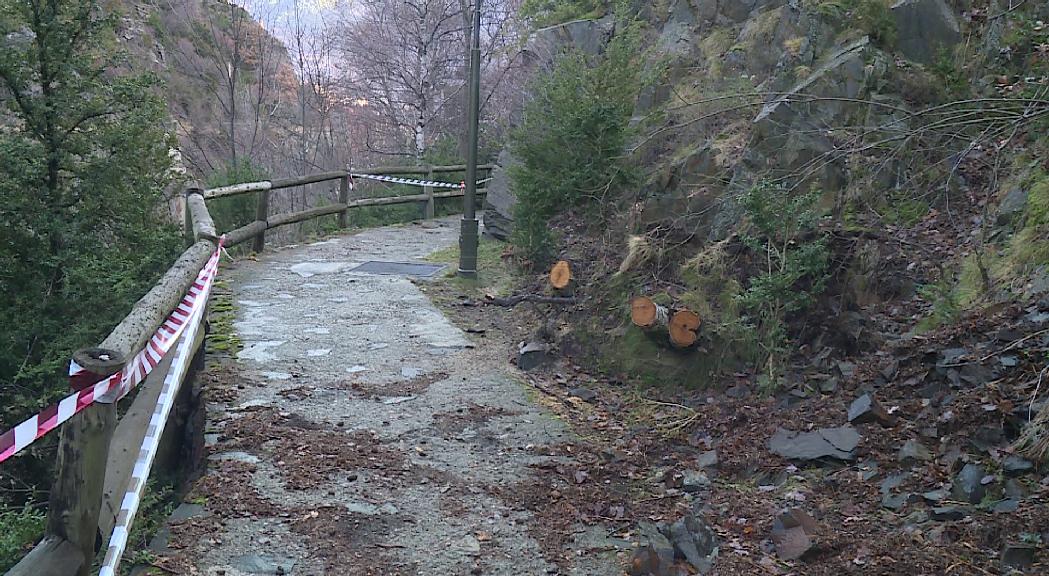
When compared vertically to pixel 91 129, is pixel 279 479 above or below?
below

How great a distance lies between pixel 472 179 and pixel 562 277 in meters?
2.57

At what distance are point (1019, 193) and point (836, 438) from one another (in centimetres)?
275

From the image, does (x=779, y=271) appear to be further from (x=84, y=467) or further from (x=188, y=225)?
(x=188, y=225)

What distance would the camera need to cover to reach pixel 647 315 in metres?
6.52

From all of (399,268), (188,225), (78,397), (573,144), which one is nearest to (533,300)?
(573,144)

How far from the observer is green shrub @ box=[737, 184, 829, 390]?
19.5 feet

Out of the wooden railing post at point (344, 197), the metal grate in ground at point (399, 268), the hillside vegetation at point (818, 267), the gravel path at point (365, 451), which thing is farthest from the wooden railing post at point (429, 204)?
the gravel path at point (365, 451)

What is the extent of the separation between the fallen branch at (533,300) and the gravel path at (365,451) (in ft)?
2.74

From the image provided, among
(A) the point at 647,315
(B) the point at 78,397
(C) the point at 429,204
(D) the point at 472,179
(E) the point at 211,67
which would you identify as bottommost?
(A) the point at 647,315

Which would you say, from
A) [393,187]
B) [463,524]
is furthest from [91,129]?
[393,187]

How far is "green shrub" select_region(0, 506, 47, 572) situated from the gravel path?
645mm

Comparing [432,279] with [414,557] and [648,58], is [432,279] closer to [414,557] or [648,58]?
[648,58]

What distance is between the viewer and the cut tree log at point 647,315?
651 centimetres

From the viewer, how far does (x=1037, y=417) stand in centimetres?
411
